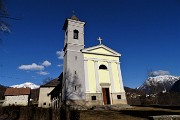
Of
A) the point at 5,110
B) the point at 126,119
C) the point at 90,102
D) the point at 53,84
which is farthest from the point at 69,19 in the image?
the point at 53,84

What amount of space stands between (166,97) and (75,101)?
2303 centimetres

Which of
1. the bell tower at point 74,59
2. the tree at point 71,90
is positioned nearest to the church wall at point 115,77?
the bell tower at point 74,59

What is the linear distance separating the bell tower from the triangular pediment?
124cm

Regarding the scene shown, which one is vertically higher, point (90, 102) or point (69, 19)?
point (69, 19)

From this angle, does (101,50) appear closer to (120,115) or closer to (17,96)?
(120,115)

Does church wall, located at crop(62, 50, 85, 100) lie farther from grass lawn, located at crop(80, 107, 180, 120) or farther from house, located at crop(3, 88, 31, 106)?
house, located at crop(3, 88, 31, 106)

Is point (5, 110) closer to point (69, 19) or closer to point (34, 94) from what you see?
point (69, 19)

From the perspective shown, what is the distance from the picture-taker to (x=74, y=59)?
24609 mm

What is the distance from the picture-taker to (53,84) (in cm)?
4703

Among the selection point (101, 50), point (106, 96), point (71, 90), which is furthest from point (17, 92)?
point (106, 96)

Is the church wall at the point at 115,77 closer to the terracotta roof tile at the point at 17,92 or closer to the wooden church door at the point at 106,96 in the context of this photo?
the wooden church door at the point at 106,96

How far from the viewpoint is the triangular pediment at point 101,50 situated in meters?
25.9

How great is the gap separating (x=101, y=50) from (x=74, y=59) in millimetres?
4978

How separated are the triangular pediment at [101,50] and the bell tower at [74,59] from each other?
1.24 m
